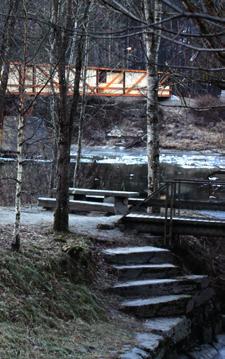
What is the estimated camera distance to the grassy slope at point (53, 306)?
7.11 metres

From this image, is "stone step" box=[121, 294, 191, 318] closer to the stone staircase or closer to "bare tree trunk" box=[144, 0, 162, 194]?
the stone staircase

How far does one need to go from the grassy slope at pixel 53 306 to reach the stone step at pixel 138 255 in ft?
1.29

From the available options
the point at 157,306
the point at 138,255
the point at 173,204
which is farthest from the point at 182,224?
the point at 157,306

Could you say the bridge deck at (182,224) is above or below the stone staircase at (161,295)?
above

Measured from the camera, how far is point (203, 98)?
36.8 metres

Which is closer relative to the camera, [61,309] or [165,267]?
[61,309]

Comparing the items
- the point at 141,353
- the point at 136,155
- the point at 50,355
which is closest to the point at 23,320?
the point at 50,355

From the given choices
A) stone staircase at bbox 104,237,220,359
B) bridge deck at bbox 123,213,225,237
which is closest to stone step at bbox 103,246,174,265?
stone staircase at bbox 104,237,220,359

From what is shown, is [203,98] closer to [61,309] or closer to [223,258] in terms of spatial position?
[223,258]

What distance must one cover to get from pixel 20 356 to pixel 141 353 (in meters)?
1.84

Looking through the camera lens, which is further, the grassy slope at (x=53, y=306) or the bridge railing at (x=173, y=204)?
the bridge railing at (x=173, y=204)

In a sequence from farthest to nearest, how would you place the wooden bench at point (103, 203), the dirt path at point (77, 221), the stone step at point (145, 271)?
the wooden bench at point (103, 203)
the dirt path at point (77, 221)
the stone step at point (145, 271)

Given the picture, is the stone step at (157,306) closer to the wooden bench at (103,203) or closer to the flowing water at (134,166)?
the wooden bench at (103,203)

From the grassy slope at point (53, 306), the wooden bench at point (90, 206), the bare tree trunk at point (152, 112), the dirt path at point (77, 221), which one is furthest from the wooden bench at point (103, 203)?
the grassy slope at point (53, 306)
